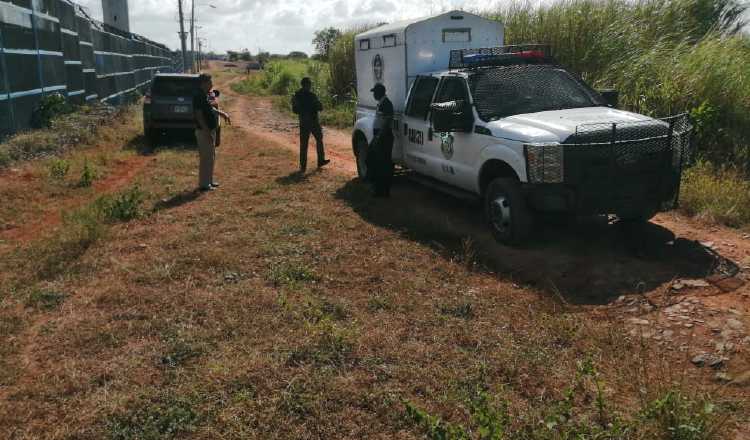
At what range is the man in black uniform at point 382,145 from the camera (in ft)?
27.6

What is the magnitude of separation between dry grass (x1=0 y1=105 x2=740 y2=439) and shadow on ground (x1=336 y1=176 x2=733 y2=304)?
0.29 meters

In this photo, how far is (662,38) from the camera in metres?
12.0

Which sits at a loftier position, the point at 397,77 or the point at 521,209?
the point at 397,77

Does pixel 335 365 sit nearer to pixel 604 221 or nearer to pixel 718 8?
pixel 604 221

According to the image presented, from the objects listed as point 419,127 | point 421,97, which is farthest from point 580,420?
point 421,97

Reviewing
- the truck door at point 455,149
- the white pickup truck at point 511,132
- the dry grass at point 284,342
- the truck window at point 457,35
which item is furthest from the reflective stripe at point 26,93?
the truck door at point 455,149

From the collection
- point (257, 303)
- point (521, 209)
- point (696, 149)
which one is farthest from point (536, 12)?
point (257, 303)

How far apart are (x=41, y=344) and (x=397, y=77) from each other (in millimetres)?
6123

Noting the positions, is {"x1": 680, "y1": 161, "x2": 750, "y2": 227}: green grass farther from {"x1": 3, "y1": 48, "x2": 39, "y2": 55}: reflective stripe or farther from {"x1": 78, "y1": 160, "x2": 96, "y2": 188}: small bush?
{"x1": 3, "y1": 48, "x2": 39, "y2": 55}: reflective stripe

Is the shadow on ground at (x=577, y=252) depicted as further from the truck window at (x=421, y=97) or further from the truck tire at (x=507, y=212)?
the truck window at (x=421, y=97)

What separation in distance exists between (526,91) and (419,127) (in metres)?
1.64

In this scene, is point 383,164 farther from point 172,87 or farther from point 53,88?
point 53,88

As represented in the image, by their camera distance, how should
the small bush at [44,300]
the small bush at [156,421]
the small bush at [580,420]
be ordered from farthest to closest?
the small bush at [44,300] → the small bush at [156,421] → the small bush at [580,420]

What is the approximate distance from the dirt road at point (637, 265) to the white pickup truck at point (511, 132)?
383 mm
